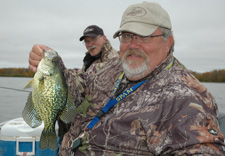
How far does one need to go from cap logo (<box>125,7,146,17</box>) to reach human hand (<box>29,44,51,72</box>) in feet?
2.99

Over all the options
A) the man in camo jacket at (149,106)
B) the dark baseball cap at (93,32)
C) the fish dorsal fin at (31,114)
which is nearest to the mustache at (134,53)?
the man in camo jacket at (149,106)

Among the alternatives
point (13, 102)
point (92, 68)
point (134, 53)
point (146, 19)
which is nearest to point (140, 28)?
point (146, 19)

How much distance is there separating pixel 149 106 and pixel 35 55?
1.24m

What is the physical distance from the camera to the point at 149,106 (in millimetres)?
1910

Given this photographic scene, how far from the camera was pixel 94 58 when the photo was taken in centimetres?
537

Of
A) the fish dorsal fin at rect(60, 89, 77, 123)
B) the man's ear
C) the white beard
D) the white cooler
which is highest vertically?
the man's ear

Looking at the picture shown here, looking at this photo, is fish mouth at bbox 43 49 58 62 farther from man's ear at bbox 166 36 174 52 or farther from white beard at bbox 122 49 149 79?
man's ear at bbox 166 36 174 52

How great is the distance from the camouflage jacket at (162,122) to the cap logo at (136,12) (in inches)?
19.3

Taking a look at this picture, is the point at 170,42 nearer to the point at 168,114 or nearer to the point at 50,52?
the point at 168,114

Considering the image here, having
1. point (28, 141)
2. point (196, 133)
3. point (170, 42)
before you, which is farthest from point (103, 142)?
point (28, 141)

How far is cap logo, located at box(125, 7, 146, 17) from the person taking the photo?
2.20m

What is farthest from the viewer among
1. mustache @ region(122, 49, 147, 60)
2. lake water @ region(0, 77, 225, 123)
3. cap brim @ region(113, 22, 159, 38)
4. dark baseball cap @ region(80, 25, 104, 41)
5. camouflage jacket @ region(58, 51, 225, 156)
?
lake water @ region(0, 77, 225, 123)

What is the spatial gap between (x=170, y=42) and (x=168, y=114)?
88 cm

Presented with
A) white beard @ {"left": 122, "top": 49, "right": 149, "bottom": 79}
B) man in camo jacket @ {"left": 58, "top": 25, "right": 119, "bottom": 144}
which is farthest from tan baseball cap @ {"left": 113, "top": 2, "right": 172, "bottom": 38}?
man in camo jacket @ {"left": 58, "top": 25, "right": 119, "bottom": 144}
